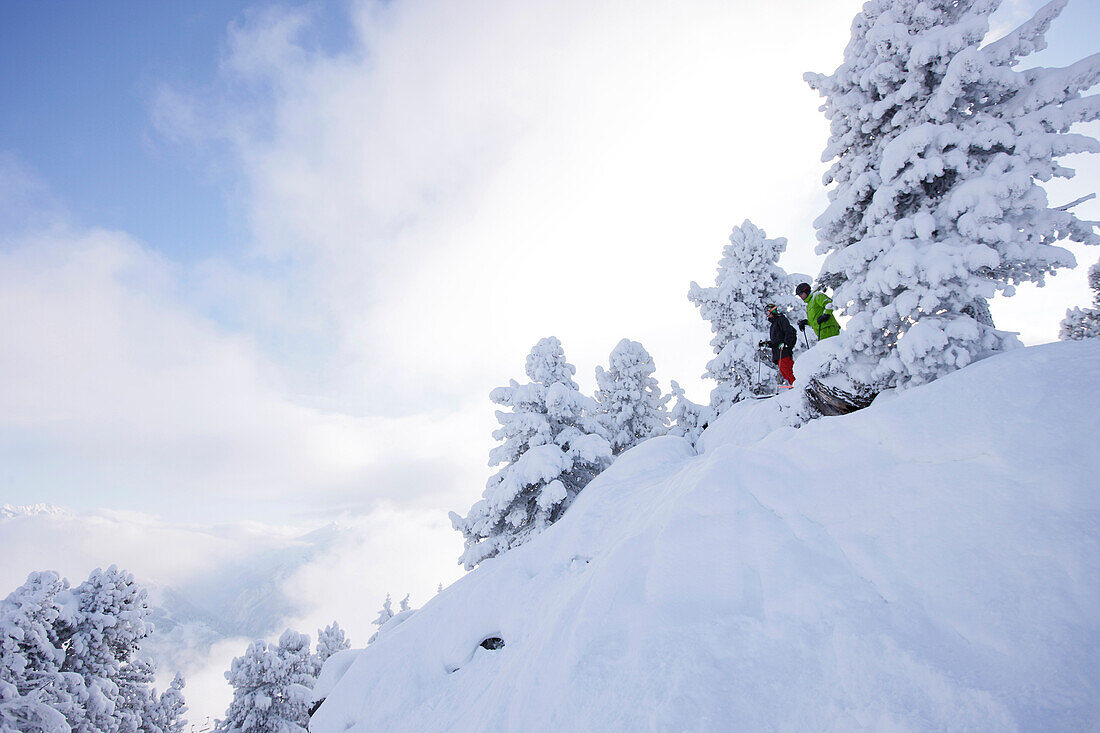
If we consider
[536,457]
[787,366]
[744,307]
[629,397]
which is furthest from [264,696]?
[744,307]

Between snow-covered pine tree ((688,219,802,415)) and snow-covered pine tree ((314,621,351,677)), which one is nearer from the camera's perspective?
snow-covered pine tree ((688,219,802,415))

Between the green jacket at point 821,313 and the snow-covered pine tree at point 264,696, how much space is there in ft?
85.8

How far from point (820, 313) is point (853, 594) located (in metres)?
9.43

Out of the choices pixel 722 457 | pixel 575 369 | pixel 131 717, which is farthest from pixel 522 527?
pixel 131 717

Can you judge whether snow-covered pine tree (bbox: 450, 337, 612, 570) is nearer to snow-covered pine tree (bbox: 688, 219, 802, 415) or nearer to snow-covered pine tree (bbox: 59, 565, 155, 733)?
snow-covered pine tree (bbox: 688, 219, 802, 415)

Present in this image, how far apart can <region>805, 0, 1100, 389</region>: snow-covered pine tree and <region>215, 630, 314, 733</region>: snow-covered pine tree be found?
88.0 feet

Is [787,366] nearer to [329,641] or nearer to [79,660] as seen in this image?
[79,660]

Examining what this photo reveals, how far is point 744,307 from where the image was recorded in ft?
63.2

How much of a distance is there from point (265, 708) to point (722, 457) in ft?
84.2

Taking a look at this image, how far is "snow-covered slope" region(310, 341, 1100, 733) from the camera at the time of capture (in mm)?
2867

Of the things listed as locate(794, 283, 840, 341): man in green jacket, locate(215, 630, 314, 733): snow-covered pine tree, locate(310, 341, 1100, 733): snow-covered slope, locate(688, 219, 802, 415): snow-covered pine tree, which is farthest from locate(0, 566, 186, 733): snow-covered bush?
locate(688, 219, 802, 415): snow-covered pine tree

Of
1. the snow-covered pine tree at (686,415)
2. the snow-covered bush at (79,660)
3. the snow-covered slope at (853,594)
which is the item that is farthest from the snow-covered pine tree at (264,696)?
the snow-covered pine tree at (686,415)

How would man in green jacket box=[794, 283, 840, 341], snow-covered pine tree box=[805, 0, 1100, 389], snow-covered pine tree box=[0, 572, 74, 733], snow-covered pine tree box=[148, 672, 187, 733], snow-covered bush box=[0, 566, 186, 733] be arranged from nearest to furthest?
1. snow-covered pine tree box=[805, 0, 1100, 389]
2. man in green jacket box=[794, 283, 840, 341]
3. snow-covered pine tree box=[0, 572, 74, 733]
4. snow-covered bush box=[0, 566, 186, 733]
5. snow-covered pine tree box=[148, 672, 187, 733]

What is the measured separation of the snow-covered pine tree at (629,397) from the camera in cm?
2302
